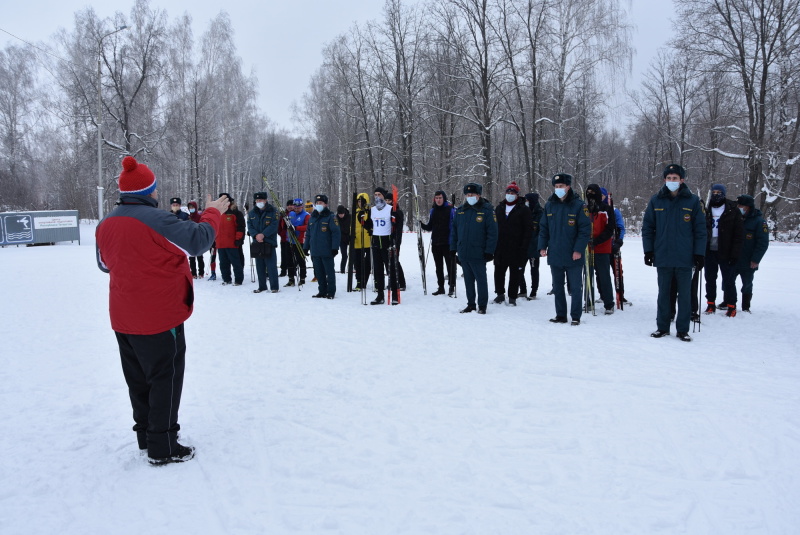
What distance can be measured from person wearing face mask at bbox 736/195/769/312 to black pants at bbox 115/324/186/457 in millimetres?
7783

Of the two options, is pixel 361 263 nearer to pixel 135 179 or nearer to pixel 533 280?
pixel 533 280

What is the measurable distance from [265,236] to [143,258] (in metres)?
7.35

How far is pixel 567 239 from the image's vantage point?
6.98 m

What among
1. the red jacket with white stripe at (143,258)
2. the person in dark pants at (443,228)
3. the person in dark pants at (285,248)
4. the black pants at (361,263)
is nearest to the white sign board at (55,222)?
the person in dark pants at (285,248)

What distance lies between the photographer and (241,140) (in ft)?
126

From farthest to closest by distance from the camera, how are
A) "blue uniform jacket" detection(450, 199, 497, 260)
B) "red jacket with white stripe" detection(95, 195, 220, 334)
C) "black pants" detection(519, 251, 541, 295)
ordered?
"black pants" detection(519, 251, 541, 295) < "blue uniform jacket" detection(450, 199, 497, 260) < "red jacket with white stripe" detection(95, 195, 220, 334)

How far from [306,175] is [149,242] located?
2685 inches

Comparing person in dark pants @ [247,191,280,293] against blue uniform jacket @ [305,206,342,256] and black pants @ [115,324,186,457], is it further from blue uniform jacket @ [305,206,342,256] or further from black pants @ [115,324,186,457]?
black pants @ [115,324,186,457]

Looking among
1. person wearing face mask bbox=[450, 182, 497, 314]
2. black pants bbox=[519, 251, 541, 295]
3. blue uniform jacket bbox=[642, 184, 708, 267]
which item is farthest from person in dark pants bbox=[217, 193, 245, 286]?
blue uniform jacket bbox=[642, 184, 708, 267]

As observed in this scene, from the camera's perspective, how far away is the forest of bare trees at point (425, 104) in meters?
21.2

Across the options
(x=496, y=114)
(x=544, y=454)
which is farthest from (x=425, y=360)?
(x=496, y=114)

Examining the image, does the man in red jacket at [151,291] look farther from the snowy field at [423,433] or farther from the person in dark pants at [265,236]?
the person in dark pants at [265,236]

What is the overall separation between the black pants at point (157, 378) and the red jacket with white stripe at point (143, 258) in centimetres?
10

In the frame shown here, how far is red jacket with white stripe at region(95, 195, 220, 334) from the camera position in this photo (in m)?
3.03
